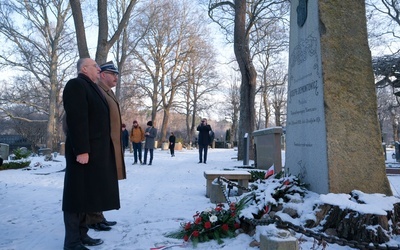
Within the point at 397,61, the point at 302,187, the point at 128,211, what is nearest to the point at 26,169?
the point at 128,211

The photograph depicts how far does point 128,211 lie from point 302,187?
2795mm

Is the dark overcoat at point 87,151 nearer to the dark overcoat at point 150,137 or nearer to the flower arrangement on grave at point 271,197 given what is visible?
the flower arrangement on grave at point 271,197

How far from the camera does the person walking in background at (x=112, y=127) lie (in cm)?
412

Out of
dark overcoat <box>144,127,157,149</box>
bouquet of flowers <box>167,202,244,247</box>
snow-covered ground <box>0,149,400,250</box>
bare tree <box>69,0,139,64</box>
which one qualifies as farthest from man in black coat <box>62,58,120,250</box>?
dark overcoat <box>144,127,157,149</box>

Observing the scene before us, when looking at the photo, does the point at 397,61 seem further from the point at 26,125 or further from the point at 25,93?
the point at 26,125

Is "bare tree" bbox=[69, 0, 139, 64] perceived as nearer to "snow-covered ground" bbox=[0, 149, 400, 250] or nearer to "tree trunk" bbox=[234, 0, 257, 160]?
"snow-covered ground" bbox=[0, 149, 400, 250]

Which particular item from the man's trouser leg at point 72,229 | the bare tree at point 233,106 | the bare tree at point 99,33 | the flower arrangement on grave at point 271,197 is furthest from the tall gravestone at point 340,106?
the bare tree at point 233,106

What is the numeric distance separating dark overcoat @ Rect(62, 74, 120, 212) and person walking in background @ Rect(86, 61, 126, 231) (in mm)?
310

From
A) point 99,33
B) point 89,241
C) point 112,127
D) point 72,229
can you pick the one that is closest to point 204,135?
point 99,33

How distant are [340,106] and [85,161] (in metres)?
2.98

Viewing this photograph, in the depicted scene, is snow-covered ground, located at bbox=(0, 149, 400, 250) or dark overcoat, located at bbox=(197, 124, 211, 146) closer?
snow-covered ground, located at bbox=(0, 149, 400, 250)

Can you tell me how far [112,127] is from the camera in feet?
13.5

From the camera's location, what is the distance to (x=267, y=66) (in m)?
41.4

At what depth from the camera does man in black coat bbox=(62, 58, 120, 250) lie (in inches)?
135
